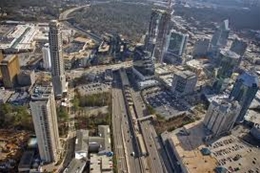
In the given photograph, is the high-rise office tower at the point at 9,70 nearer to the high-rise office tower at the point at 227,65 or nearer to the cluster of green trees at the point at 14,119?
the cluster of green trees at the point at 14,119

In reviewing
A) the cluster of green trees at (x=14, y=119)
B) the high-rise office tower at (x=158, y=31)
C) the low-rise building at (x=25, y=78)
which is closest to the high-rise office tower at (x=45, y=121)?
the cluster of green trees at (x=14, y=119)

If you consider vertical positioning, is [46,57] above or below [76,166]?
above

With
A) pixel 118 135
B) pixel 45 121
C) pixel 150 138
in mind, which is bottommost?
pixel 150 138

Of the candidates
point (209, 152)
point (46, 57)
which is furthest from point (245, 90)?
point (46, 57)

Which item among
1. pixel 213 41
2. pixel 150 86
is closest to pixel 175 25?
pixel 213 41

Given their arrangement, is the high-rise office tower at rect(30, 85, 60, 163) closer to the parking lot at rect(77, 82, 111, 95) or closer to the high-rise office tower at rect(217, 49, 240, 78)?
the parking lot at rect(77, 82, 111, 95)

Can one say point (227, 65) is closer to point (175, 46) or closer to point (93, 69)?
point (175, 46)

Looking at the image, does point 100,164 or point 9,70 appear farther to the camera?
point 9,70

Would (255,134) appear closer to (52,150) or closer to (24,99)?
(52,150)
